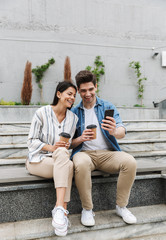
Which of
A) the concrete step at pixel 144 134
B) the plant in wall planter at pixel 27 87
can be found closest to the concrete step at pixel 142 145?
the concrete step at pixel 144 134

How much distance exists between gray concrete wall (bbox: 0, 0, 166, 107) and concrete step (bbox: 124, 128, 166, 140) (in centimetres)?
377

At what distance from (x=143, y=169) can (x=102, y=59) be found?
20.2 ft

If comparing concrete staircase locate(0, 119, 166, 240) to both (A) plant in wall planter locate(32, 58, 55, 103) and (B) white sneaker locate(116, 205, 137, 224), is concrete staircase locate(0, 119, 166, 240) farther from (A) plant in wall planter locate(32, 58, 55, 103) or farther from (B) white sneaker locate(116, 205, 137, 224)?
(A) plant in wall planter locate(32, 58, 55, 103)

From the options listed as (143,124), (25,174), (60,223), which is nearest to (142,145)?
(143,124)

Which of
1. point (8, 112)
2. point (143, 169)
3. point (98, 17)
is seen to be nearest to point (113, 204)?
point (143, 169)

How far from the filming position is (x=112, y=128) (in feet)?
6.88

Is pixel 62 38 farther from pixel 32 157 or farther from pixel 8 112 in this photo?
pixel 32 157

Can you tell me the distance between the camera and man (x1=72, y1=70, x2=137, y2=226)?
1.91 m

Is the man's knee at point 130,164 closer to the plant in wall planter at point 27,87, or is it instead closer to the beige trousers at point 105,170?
the beige trousers at point 105,170

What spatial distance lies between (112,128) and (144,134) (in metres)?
2.18

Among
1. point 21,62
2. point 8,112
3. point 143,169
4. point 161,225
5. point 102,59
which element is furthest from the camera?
point 102,59

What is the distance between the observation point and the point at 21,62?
7141 mm

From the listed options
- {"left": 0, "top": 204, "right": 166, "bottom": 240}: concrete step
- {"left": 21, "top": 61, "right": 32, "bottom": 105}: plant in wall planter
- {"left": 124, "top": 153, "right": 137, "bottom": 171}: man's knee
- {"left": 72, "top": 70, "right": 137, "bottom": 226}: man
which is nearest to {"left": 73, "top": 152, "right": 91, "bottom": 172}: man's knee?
{"left": 72, "top": 70, "right": 137, "bottom": 226}: man

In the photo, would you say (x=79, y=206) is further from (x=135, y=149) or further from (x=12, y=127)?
(x=12, y=127)
